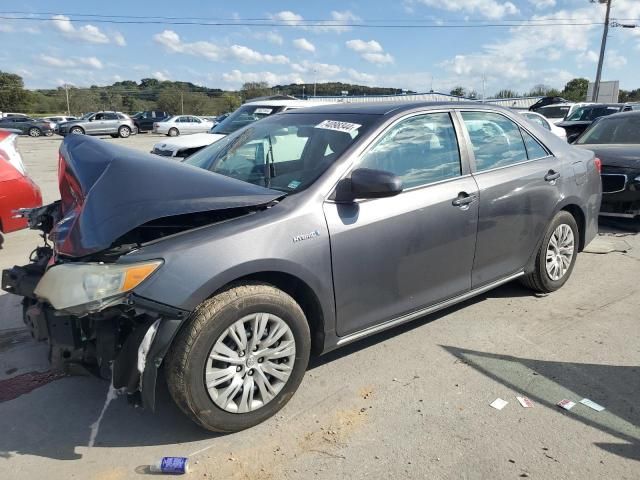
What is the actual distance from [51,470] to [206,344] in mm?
957

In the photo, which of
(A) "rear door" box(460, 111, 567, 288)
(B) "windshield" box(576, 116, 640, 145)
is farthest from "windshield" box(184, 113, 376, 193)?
(B) "windshield" box(576, 116, 640, 145)

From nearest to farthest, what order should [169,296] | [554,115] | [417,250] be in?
[169,296]
[417,250]
[554,115]

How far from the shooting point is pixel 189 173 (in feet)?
9.39

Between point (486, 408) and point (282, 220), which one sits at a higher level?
point (282, 220)

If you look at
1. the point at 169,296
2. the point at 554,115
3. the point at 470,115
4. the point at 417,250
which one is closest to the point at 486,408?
the point at 417,250

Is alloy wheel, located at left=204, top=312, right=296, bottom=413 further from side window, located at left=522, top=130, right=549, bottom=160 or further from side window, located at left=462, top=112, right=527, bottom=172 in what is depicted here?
side window, located at left=522, top=130, right=549, bottom=160

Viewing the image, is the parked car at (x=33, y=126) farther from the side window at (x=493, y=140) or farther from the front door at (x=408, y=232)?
the front door at (x=408, y=232)

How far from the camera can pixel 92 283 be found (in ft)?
7.72

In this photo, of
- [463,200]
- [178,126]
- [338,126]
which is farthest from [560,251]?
[178,126]

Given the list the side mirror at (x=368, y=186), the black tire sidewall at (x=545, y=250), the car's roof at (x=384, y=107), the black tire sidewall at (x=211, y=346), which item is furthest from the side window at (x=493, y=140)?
the black tire sidewall at (x=211, y=346)

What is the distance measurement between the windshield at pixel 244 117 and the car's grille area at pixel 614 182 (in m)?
5.94

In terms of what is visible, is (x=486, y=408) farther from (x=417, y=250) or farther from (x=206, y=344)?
(x=206, y=344)

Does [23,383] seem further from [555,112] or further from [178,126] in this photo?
[178,126]

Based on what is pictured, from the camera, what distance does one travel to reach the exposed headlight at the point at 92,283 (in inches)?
91.8
